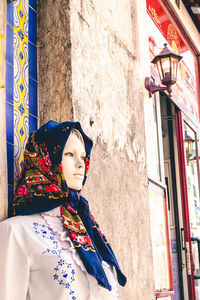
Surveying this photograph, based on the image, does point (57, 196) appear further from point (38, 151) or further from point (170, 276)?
point (170, 276)

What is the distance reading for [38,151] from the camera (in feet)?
7.80

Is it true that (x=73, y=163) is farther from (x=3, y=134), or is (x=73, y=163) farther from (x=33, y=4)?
(x=33, y=4)

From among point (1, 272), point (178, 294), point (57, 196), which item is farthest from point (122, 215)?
point (178, 294)

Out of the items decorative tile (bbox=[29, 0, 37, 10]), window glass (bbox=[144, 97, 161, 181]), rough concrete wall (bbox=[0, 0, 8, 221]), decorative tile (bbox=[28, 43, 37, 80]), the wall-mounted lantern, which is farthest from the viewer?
window glass (bbox=[144, 97, 161, 181])

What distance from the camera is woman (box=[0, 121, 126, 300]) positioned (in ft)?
6.95

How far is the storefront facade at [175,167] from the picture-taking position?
5238 millimetres

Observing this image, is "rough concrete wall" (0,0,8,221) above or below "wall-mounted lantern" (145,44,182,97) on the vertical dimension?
below

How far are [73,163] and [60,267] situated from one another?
1.74 feet

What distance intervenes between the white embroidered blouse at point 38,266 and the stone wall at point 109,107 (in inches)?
33.0

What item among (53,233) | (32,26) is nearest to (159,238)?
(32,26)

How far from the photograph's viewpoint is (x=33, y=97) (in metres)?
2.98

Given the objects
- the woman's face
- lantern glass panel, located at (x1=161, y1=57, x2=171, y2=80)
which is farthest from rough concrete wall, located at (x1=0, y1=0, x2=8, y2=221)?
lantern glass panel, located at (x1=161, y1=57, x2=171, y2=80)

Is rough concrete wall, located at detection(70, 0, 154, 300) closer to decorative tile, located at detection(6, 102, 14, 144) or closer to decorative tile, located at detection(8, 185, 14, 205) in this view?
decorative tile, located at detection(6, 102, 14, 144)

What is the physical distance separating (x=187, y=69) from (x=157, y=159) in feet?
8.27
